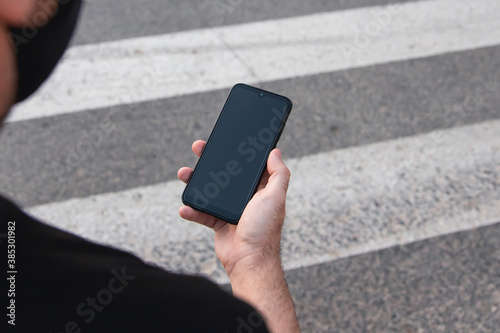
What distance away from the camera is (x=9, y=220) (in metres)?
1.41

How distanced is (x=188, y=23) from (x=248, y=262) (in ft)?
8.26

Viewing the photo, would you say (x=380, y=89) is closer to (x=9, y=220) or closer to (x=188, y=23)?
(x=188, y=23)

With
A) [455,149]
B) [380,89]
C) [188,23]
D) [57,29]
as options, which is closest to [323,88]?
[380,89]

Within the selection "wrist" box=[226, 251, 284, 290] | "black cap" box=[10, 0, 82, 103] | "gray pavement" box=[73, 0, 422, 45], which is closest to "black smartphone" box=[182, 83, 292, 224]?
"wrist" box=[226, 251, 284, 290]

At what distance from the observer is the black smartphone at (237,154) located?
6.91 ft

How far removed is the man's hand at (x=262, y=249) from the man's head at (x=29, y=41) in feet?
3.25

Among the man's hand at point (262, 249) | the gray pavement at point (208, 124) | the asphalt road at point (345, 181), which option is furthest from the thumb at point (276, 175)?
the gray pavement at point (208, 124)

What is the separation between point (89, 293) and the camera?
1380mm

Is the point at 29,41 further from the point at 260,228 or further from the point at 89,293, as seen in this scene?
the point at 260,228

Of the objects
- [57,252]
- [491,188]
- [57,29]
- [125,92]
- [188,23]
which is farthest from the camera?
[188,23]

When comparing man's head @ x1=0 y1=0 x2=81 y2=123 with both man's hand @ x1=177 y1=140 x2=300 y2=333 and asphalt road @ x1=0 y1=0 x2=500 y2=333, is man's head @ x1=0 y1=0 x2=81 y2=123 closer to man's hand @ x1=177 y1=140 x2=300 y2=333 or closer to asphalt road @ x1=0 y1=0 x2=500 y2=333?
man's hand @ x1=177 y1=140 x2=300 y2=333

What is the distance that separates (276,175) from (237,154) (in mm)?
243

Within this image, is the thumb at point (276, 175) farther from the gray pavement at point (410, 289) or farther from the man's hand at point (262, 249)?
the gray pavement at point (410, 289)

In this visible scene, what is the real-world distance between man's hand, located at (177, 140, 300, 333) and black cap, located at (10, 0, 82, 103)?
984mm
